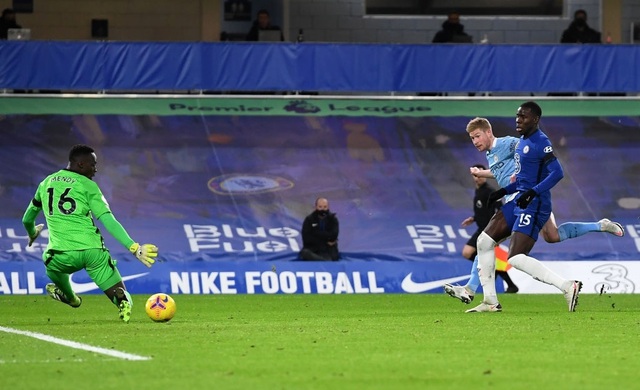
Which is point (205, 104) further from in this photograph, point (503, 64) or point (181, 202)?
point (503, 64)

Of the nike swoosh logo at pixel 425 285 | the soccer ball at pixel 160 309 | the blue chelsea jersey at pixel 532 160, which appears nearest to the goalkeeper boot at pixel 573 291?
the blue chelsea jersey at pixel 532 160

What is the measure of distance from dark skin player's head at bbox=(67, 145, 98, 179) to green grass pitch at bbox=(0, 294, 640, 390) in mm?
1594

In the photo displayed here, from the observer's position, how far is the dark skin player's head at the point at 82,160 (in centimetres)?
1384

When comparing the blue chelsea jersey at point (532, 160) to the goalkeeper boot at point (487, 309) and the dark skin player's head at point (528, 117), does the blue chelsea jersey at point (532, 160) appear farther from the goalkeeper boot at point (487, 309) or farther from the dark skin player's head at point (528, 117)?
the goalkeeper boot at point (487, 309)

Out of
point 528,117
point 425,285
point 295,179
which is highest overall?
point 528,117

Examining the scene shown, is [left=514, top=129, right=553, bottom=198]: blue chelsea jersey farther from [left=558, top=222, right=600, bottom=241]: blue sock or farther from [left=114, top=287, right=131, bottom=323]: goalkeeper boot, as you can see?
[left=114, top=287, right=131, bottom=323]: goalkeeper boot

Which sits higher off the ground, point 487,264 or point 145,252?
point 145,252

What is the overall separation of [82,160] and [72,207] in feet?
1.63

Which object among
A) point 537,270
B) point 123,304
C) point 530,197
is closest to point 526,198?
point 530,197

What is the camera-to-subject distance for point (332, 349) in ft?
34.8

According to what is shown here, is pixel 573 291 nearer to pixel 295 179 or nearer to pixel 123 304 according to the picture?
pixel 123 304

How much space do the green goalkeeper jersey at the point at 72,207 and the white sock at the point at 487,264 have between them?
4429 millimetres

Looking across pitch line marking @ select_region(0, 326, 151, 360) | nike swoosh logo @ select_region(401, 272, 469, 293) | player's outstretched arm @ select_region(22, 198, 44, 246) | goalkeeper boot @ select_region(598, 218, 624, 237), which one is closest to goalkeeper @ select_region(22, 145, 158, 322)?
player's outstretched arm @ select_region(22, 198, 44, 246)

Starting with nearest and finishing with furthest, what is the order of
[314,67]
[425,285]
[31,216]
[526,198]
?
1. [31,216]
2. [526,198]
3. [425,285]
4. [314,67]
